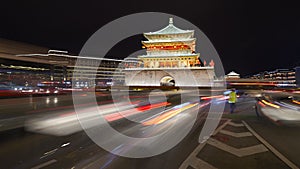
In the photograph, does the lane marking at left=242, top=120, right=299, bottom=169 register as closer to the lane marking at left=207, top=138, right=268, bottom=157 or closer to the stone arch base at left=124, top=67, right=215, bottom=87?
the lane marking at left=207, top=138, right=268, bottom=157

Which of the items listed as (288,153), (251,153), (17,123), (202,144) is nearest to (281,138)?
(288,153)

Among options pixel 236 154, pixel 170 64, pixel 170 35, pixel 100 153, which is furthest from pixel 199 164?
pixel 170 35

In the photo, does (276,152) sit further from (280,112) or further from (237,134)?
(280,112)

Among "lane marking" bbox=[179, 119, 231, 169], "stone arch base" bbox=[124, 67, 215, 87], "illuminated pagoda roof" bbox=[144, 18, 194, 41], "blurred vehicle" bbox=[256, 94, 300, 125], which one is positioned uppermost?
"illuminated pagoda roof" bbox=[144, 18, 194, 41]

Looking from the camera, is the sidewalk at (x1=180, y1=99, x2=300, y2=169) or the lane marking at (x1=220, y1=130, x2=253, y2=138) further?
the lane marking at (x1=220, y1=130, x2=253, y2=138)

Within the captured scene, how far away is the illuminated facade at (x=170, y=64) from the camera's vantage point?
4312cm

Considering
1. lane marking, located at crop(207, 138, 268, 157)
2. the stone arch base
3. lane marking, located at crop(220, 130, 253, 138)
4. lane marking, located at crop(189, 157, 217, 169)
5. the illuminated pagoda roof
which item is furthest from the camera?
the illuminated pagoda roof

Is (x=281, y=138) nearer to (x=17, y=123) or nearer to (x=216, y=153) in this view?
(x=216, y=153)

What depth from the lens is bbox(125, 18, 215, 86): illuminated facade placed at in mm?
43125

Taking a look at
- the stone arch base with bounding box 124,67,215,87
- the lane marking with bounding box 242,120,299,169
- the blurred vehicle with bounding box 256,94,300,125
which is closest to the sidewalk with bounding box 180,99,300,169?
the lane marking with bounding box 242,120,299,169

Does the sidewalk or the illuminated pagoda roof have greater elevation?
the illuminated pagoda roof

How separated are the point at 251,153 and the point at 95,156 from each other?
13.3 ft

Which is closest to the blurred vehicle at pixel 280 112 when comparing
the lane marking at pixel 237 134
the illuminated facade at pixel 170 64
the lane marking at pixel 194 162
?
the lane marking at pixel 237 134

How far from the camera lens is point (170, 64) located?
149 ft
